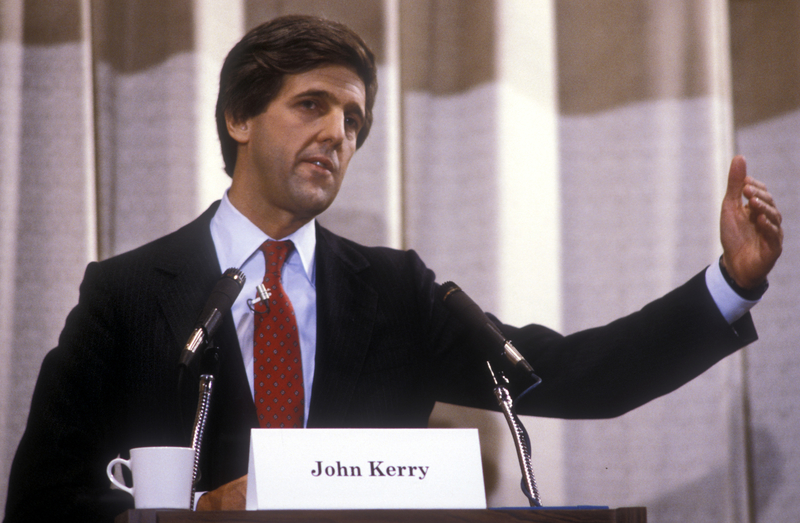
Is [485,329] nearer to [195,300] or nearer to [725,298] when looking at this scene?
[725,298]

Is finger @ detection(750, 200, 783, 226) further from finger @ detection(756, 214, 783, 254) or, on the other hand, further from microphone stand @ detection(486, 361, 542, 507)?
microphone stand @ detection(486, 361, 542, 507)

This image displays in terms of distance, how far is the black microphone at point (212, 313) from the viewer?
1.00 metres

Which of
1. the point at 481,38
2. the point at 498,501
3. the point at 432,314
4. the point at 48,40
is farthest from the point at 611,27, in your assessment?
the point at 48,40

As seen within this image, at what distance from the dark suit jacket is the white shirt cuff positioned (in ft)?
0.05

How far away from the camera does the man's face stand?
157 centimetres

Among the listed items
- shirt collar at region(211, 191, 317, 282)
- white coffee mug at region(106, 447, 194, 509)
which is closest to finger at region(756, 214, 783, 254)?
shirt collar at region(211, 191, 317, 282)

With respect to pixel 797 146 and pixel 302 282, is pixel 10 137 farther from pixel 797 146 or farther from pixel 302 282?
pixel 797 146

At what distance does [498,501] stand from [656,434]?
41 cm

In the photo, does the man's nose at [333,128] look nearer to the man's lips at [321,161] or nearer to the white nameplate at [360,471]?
the man's lips at [321,161]

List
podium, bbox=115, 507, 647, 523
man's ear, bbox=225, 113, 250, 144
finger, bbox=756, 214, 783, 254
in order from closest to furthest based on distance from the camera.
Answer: podium, bbox=115, 507, 647, 523, finger, bbox=756, 214, 783, 254, man's ear, bbox=225, 113, 250, 144

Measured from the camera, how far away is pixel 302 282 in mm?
1603

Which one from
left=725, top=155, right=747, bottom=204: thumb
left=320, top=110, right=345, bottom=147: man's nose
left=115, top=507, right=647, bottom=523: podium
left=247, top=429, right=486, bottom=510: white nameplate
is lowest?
left=115, top=507, right=647, bottom=523: podium

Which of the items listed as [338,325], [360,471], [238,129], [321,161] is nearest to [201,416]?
[360,471]

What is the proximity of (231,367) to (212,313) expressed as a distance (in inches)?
15.2
